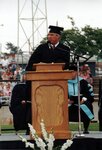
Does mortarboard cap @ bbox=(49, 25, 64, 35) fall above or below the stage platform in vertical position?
above

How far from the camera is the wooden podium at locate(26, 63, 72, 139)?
860 centimetres

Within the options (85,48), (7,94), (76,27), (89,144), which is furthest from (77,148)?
(76,27)

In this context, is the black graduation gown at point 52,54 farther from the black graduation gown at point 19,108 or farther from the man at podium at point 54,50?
the black graduation gown at point 19,108

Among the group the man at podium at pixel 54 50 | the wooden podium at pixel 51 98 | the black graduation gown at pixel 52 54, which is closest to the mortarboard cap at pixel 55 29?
the man at podium at pixel 54 50

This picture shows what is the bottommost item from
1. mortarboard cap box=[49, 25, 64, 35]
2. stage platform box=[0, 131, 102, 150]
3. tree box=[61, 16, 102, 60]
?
stage platform box=[0, 131, 102, 150]

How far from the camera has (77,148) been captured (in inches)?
332

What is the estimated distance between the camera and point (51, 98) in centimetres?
866

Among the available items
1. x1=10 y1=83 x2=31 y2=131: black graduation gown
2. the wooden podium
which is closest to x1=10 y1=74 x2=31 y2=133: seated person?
x1=10 y1=83 x2=31 y2=131: black graduation gown

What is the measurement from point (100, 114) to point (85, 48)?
34940mm

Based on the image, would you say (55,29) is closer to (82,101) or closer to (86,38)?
(82,101)

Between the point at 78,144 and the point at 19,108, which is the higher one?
the point at 19,108

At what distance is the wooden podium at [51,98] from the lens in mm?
8602

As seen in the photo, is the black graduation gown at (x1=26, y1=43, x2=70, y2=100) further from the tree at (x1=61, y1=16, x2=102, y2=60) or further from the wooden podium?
the tree at (x1=61, y1=16, x2=102, y2=60)

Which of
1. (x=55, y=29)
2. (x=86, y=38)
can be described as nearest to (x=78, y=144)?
(x=55, y=29)
